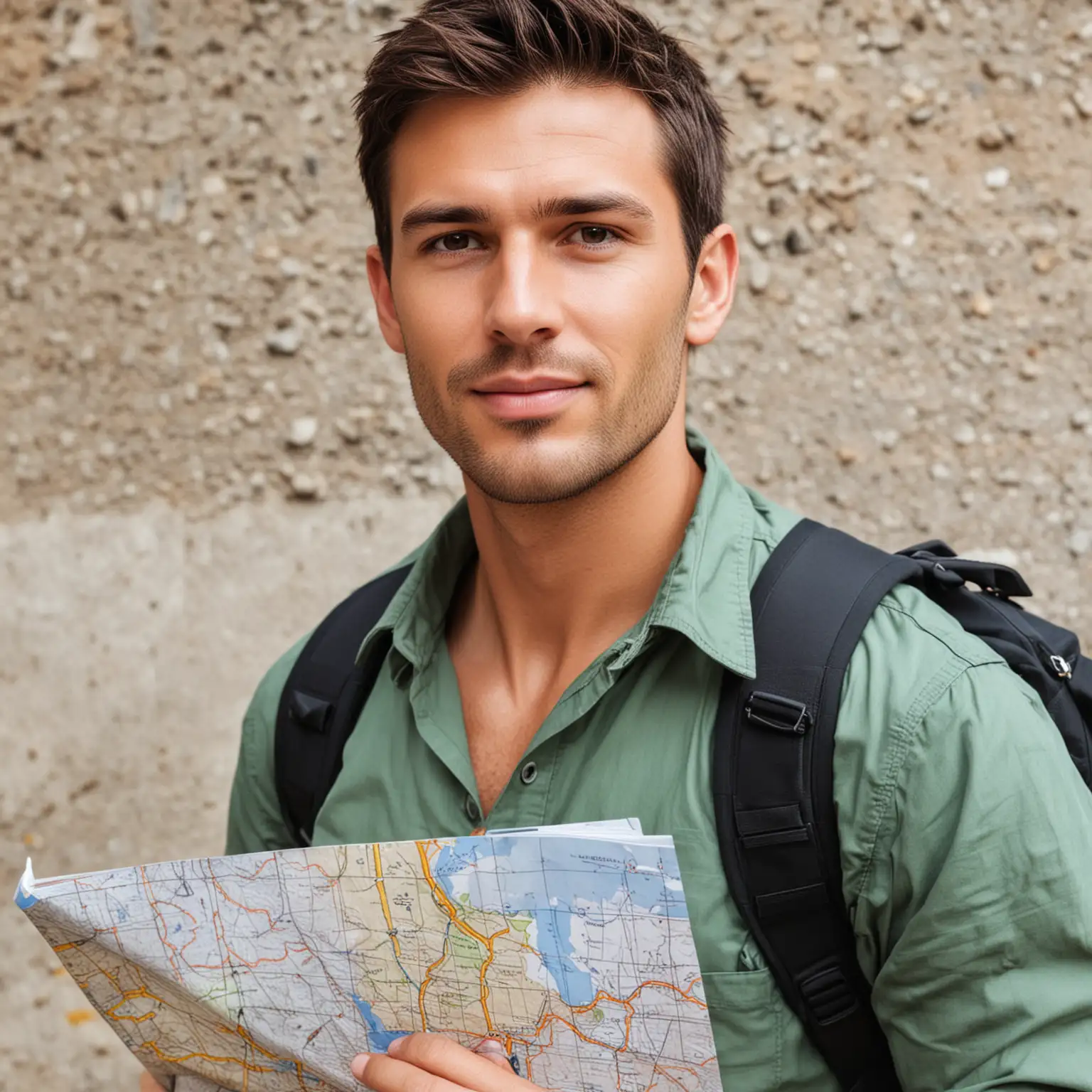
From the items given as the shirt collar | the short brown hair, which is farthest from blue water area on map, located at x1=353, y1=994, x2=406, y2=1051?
the short brown hair

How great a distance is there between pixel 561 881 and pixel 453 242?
2.55 feet

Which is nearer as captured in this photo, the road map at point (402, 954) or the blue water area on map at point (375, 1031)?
the road map at point (402, 954)

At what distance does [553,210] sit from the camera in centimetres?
141

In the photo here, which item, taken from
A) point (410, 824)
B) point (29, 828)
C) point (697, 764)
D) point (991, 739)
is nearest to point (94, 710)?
point (29, 828)

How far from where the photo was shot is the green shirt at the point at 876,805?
1164 mm

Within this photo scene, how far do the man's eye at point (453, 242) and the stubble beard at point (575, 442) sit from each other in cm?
14

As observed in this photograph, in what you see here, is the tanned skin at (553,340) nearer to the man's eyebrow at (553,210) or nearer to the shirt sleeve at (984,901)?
the man's eyebrow at (553,210)

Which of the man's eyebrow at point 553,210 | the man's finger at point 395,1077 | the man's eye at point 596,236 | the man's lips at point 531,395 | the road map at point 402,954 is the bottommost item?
the man's finger at point 395,1077

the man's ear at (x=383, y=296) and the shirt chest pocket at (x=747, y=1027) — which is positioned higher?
the man's ear at (x=383, y=296)

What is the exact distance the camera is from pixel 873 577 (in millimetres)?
1356

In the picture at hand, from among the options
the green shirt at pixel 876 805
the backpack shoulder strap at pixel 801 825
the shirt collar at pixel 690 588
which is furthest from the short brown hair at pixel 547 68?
the backpack shoulder strap at pixel 801 825

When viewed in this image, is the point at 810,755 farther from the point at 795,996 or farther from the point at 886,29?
the point at 886,29

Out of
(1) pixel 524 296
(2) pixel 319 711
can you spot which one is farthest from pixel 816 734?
(2) pixel 319 711

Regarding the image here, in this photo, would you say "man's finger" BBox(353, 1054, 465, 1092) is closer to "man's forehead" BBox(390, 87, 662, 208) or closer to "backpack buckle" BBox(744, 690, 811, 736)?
"backpack buckle" BBox(744, 690, 811, 736)
